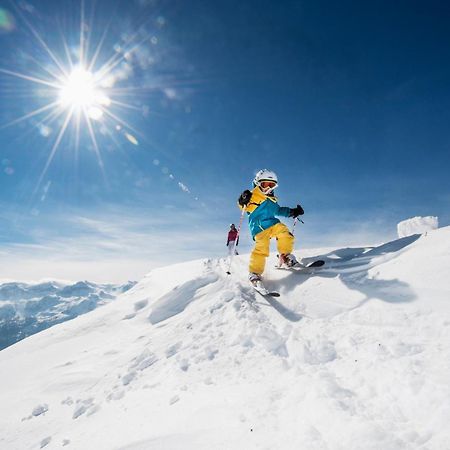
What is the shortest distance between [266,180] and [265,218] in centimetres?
111

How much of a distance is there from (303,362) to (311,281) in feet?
9.33

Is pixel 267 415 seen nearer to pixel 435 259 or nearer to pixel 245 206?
pixel 435 259

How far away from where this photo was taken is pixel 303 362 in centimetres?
378

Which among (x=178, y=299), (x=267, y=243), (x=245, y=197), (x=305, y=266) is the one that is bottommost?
(x=178, y=299)

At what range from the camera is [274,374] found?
3.68 m

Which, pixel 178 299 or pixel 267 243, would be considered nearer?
pixel 267 243

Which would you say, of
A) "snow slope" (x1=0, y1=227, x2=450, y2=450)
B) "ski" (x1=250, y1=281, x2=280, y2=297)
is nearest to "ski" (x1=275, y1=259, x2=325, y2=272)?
"snow slope" (x1=0, y1=227, x2=450, y2=450)

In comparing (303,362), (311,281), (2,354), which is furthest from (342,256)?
(2,354)

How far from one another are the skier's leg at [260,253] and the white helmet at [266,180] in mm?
1241

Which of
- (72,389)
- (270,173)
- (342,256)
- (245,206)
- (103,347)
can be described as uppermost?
(270,173)

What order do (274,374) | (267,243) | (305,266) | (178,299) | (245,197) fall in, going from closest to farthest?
(274,374) → (305,266) → (267,243) → (245,197) → (178,299)

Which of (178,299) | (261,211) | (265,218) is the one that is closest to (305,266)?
(265,218)

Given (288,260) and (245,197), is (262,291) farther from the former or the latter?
(245,197)

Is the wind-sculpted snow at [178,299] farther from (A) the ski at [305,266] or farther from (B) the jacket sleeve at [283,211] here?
(B) the jacket sleeve at [283,211]
